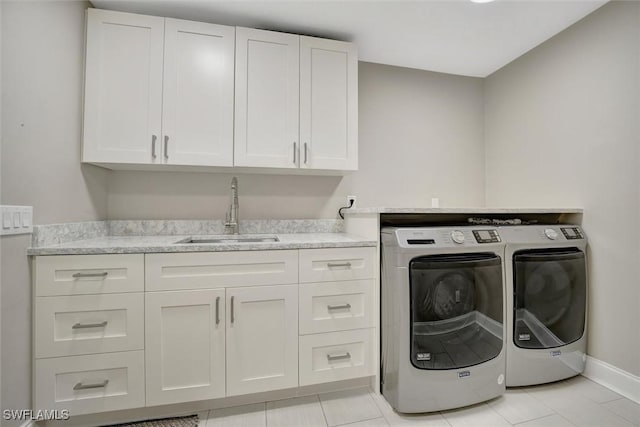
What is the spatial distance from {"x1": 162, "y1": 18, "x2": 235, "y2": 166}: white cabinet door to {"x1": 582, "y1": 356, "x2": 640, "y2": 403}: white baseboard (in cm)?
258

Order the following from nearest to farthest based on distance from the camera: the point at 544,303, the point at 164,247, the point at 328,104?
1. the point at 164,247
2. the point at 544,303
3. the point at 328,104

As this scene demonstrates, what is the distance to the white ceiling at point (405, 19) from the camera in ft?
5.66

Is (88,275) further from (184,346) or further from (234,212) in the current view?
(234,212)

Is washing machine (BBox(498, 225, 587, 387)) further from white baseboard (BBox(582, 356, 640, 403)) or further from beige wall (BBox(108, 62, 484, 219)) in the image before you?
beige wall (BBox(108, 62, 484, 219))

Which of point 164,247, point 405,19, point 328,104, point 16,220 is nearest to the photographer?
point 16,220

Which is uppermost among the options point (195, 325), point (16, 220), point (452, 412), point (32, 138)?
point (32, 138)

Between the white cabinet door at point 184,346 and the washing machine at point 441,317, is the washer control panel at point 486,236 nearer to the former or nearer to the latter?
the washing machine at point 441,317

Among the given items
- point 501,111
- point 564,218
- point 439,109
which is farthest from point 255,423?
point 501,111

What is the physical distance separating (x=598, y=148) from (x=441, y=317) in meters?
1.46

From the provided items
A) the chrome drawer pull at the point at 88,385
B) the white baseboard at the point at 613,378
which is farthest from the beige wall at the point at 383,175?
the white baseboard at the point at 613,378

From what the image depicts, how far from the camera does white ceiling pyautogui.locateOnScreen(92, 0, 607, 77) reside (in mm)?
1727

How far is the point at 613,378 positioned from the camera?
5.49 feet

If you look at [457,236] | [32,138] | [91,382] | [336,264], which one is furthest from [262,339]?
[32,138]

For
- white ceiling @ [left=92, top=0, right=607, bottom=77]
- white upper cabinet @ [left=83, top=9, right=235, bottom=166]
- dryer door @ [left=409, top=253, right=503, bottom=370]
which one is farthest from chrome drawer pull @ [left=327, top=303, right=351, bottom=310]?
white ceiling @ [left=92, top=0, right=607, bottom=77]
